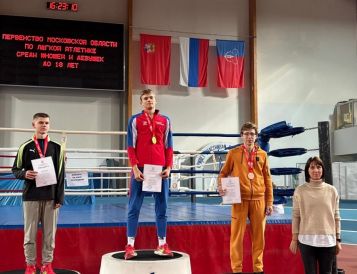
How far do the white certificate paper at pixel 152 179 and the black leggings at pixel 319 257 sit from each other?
110 cm

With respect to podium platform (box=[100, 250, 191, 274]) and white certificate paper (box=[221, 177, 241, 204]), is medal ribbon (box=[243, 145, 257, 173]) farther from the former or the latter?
podium platform (box=[100, 250, 191, 274])

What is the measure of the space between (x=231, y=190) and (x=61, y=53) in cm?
809

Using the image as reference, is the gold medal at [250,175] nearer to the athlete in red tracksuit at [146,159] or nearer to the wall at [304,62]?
the athlete in red tracksuit at [146,159]

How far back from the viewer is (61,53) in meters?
10.3

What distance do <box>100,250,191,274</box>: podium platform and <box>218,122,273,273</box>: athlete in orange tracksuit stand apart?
45cm

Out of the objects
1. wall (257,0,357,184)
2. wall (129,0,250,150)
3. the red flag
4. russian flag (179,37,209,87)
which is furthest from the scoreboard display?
wall (257,0,357,184)

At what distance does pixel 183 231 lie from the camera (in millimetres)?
3764

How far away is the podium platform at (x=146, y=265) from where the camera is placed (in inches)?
118

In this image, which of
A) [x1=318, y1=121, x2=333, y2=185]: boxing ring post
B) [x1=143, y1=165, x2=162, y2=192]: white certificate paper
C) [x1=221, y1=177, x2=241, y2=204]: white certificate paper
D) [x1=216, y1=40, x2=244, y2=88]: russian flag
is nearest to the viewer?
[x1=143, y1=165, x2=162, y2=192]: white certificate paper

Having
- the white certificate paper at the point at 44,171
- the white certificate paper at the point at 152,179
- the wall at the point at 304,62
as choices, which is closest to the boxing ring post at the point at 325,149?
the white certificate paper at the point at 152,179

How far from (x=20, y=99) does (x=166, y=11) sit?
456 centimetres

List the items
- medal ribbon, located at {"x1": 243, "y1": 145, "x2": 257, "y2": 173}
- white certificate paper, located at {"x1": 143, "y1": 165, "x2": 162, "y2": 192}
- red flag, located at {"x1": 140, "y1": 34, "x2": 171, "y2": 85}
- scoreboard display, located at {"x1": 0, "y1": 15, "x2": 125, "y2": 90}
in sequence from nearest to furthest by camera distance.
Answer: white certificate paper, located at {"x1": 143, "y1": 165, "x2": 162, "y2": 192}
medal ribbon, located at {"x1": 243, "y1": 145, "x2": 257, "y2": 173}
scoreboard display, located at {"x1": 0, "y1": 15, "x2": 125, "y2": 90}
red flag, located at {"x1": 140, "y1": 34, "x2": 171, "y2": 85}

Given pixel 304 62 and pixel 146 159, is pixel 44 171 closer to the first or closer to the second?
pixel 146 159

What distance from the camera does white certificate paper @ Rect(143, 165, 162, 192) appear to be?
3.16m
